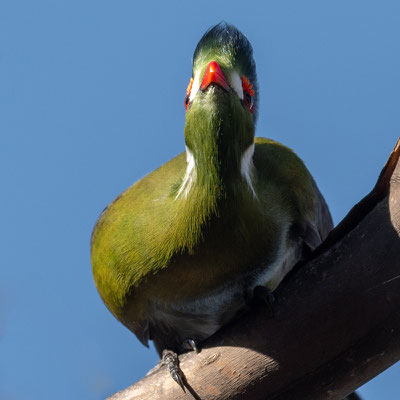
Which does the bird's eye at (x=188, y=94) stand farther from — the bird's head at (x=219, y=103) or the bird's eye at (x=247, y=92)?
the bird's eye at (x=247, y=92)

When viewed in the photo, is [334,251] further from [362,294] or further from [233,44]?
[233,44]

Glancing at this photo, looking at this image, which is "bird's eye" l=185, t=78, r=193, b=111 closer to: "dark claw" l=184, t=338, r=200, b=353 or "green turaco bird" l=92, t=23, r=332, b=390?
"green turaco bird" l=92, t=23, r=332, b=390

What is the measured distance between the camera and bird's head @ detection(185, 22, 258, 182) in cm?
241

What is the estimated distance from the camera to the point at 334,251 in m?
2.51

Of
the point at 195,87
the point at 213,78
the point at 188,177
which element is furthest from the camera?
the point at 188,177

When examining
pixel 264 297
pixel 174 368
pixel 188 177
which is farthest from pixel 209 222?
pixel 174 368

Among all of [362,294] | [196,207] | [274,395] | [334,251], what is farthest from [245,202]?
[274,395]

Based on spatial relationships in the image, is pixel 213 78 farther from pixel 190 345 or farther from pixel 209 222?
pixel 190 345

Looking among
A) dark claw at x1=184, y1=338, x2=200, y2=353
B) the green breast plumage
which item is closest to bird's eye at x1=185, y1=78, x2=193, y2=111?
the green breast plumage

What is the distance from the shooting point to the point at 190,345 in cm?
276

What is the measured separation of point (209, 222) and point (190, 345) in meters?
0.54

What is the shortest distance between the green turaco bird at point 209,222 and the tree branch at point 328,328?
191 mm

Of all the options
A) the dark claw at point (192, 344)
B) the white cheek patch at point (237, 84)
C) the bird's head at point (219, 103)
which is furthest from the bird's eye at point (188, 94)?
the dark claw at point (192, 344)

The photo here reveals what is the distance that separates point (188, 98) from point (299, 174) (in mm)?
798
